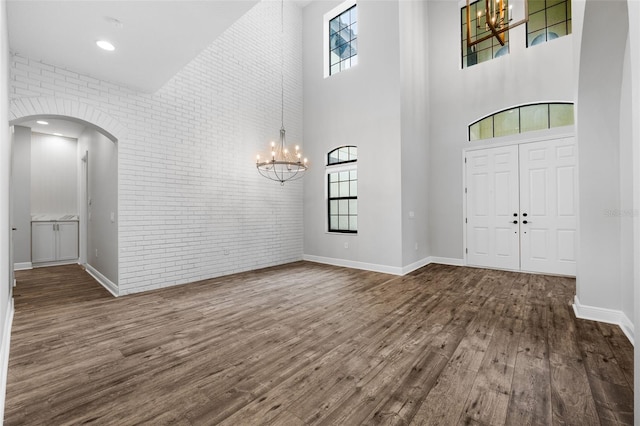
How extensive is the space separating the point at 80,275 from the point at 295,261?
4347mm

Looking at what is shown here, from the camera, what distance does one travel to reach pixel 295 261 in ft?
22.2

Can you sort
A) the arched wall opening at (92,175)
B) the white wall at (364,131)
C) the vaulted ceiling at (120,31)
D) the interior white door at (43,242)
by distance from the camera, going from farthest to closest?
the interior white door at (43,242)
the white wall at (364,131)
the arched wall opening at (92,175)
the vaulted ceiling at (120,31)

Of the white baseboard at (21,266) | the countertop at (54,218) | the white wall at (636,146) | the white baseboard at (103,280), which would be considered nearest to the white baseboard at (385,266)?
the white baseboard at (103,280)

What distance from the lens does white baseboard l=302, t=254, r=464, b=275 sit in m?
5.39

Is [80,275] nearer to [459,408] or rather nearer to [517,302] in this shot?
[459,408]

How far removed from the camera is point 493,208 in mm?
5742

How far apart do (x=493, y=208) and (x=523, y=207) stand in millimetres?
499

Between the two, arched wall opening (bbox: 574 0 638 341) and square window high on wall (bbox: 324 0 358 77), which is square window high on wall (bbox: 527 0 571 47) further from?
square window high on wall (bbox: 324 0 358 77)

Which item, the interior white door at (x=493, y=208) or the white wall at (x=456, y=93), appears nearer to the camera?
the white wall at (x=456, y=93)

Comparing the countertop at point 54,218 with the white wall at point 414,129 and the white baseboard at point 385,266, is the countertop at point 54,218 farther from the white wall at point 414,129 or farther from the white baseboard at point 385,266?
the white wall at point 414,129

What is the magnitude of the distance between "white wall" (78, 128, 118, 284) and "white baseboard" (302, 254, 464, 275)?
12.9 ft

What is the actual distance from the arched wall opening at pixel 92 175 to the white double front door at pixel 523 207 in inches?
258

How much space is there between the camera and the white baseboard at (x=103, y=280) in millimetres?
4238

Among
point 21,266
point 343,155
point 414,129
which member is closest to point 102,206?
point 21,266
